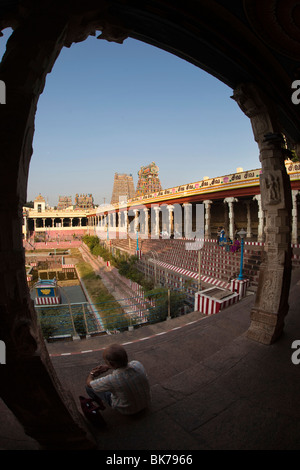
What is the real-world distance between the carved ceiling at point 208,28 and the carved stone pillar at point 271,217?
344mm

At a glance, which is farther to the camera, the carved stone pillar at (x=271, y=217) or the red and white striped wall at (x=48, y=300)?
the red and white striped wall at (x=48, y=300)

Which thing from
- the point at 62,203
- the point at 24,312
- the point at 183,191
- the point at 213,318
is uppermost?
the point at 62,203

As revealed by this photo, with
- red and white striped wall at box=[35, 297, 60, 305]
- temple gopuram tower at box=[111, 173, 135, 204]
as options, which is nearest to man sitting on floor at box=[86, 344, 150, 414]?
red and white striped wall at box=[35, 297, 60, 305]

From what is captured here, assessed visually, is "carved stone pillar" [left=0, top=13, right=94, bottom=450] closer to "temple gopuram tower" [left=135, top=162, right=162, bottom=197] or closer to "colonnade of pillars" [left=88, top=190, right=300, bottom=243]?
"colonnade of pillars" [left=88, top=190, right=300, bottom=243]

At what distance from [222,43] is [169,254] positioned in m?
13.5

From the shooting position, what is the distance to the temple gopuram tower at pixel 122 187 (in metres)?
60.7

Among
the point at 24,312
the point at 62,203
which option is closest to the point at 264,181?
the point at 24,312

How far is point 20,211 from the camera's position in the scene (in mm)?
1299

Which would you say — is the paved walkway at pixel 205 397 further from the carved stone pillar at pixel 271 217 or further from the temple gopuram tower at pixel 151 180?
the temple gopuram tower at pixel 151 180

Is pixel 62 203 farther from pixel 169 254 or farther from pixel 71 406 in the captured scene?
pixel 71 406

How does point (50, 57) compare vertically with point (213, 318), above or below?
above

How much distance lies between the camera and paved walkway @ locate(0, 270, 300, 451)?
161cm

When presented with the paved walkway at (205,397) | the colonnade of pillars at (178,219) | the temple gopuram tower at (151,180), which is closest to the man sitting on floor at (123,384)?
the paved walkway at (205,397)

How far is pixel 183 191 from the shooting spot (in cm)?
1917
